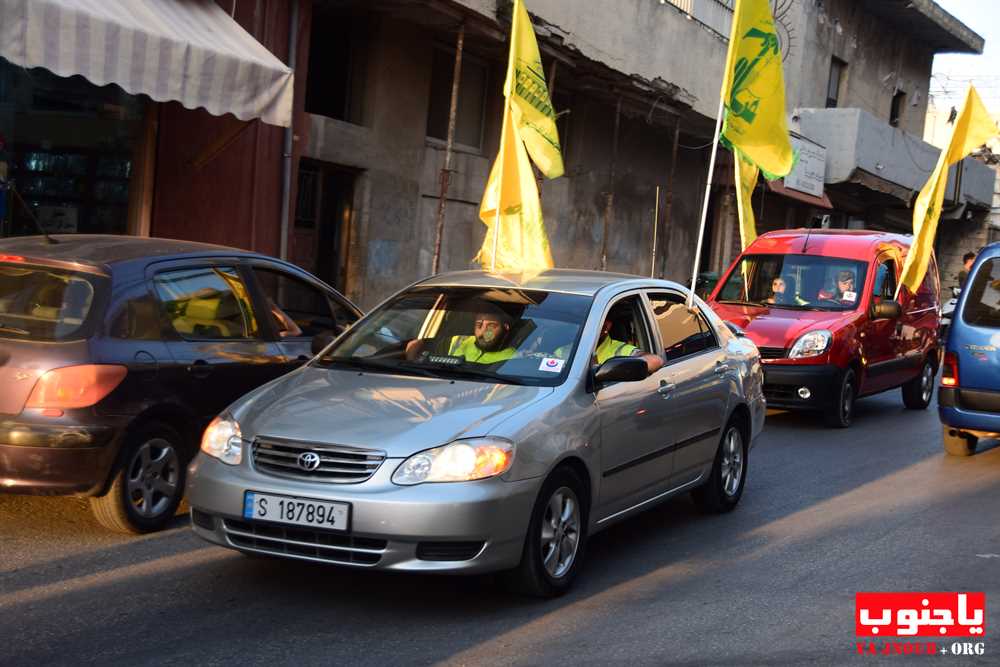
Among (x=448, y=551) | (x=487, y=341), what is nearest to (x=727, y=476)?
(x=487, y=341)

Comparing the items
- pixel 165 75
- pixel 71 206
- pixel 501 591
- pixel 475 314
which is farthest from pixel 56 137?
pixel 501 591

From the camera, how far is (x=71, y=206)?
12.4 meters

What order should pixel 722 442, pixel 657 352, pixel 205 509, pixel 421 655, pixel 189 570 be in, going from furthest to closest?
pixel 722 442 → pixel 657 352 → pixel 189 570 → pixel 205 509 → pixel 421 655

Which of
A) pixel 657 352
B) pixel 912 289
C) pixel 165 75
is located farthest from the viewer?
pixel 912 289

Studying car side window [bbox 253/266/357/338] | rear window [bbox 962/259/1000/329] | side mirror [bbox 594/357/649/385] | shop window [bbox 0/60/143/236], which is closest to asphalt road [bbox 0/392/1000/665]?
side mirror [bbox 594/357/649/385]

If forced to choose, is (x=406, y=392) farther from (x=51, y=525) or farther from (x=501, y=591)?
(x=51, y=525)

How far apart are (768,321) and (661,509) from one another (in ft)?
15.7

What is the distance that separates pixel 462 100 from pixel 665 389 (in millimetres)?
11722

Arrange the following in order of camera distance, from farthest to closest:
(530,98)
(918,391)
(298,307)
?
(918,391) → (530,98) → (298,307)

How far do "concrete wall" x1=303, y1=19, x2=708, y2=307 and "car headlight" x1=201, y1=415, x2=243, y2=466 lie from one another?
936 centimetres

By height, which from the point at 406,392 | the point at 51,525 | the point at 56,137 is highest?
the point at 56,137

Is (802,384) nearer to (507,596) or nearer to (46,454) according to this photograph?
(507,596)

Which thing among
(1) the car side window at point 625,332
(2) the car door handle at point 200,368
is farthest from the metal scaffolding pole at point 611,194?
(2) the car door handle at point 200,368

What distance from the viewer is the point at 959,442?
36.2ft
